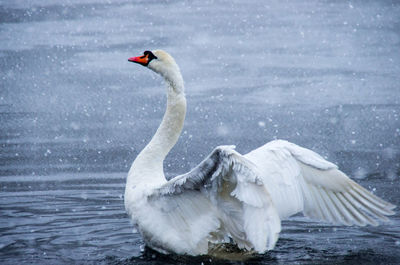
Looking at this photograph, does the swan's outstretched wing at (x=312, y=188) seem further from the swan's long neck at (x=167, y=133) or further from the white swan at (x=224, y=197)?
the swan's long neck at (x=167, y=133)

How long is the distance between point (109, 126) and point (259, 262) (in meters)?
4.19

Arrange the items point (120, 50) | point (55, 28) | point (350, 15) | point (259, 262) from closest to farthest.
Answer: point (259, 262)
point (120, 50)
point (55, 28)
point (350, 15)

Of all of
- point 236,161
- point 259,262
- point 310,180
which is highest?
point 236,161

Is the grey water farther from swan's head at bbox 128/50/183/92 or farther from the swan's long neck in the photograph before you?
swan's head at bbox 128/50/183/92

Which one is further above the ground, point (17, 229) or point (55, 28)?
point (55, 28)

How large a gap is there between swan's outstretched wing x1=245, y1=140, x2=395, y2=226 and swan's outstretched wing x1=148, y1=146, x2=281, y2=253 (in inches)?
17.5

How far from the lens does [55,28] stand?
13.2 meters

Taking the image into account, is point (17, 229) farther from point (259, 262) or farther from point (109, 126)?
point (109, 126)

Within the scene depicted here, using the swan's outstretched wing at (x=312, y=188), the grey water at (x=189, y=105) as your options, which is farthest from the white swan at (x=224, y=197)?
the grey water at (x=189, y=105)

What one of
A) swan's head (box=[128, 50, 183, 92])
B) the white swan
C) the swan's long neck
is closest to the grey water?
the white swan

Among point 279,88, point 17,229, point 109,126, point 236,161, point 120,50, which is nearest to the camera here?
point 236,161

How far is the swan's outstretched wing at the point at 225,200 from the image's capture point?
13.2ft

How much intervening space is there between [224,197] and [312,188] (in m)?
0.93

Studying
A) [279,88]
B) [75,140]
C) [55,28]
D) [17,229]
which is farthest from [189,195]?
[55,28]
